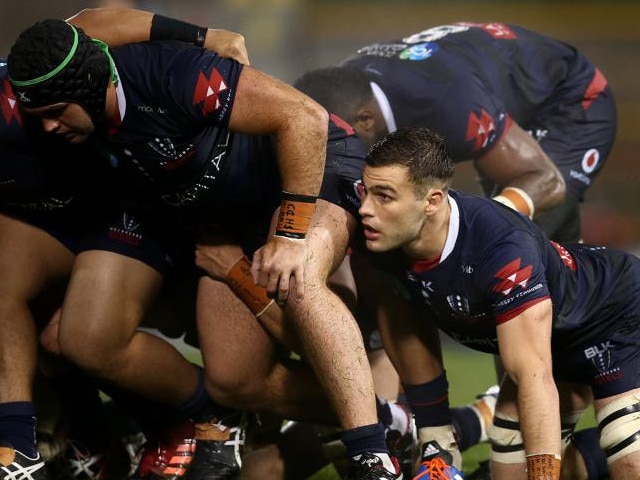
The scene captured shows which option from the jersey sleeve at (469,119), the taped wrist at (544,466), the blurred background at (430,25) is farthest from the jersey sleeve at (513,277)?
the blurred background at (430,25)

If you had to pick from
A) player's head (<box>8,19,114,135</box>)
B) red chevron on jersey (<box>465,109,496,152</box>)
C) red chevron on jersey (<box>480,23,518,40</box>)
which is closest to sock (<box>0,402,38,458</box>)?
player's head (<box>8,19,114,135</box>)

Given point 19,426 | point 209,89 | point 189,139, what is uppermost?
point 209,89

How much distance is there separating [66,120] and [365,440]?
55.8 inches

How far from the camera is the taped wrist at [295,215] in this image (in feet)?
13.7

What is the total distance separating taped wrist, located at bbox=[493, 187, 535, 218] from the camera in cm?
545

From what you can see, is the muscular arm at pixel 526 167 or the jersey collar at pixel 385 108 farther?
the muscular arm at pixel 526 167

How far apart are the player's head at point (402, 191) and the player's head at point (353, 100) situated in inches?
46.6

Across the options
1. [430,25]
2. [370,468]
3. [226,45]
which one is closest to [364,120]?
[226,45]

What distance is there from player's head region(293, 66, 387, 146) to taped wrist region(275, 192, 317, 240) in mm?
1316

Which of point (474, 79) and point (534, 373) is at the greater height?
point (474, 79)

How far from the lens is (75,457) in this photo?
512 centimetres

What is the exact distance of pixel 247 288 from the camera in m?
4.67

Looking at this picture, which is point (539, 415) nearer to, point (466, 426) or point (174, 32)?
point (466, 426)

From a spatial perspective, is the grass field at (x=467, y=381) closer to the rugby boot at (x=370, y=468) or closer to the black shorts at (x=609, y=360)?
the black shorts at (x=609, y=360)
